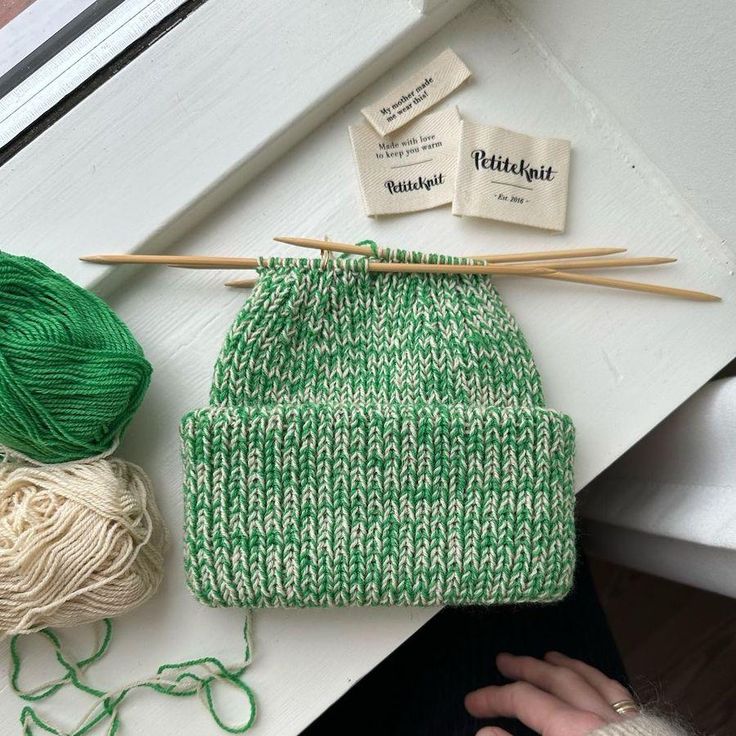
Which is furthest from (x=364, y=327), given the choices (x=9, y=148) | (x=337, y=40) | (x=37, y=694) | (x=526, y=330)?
(x=37, y=694)

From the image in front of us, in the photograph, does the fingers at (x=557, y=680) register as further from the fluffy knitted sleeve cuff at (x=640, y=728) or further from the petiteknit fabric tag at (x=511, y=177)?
the petiteknit fabric tag at (x=511, y=177)

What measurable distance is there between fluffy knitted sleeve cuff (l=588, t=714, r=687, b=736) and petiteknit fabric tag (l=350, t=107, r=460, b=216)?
0.57m

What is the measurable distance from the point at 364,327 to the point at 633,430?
323 mm

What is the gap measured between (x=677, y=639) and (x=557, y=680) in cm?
56

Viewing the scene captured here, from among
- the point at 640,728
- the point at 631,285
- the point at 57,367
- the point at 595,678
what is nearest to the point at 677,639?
the point at 595,678

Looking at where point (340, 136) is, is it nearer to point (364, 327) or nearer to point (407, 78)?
point (407, 78)

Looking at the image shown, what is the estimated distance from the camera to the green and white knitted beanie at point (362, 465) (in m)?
0.69

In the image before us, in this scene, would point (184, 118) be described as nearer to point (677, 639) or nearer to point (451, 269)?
point (451, 269)

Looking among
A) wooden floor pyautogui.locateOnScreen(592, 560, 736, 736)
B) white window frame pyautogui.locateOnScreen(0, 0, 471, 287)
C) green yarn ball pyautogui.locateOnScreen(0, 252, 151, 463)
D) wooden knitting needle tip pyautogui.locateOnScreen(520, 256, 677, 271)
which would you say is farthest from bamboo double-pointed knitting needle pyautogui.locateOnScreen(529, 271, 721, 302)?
wooden floor pyautogui.locateOnScreen(592, 560, 736, 736)

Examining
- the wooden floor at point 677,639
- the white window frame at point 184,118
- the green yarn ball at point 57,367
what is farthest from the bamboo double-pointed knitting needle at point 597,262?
the wooden floor at point 677,639

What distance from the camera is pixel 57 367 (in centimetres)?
63

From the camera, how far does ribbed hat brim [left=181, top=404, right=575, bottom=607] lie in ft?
2.27

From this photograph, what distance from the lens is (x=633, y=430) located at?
774 mm

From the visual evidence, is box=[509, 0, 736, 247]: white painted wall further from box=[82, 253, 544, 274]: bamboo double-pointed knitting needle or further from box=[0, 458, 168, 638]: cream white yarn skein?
box=[0, 458, 168, 638]: cream white yarn skein
